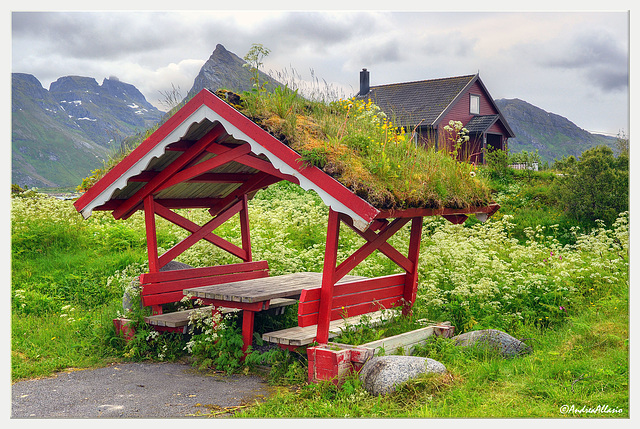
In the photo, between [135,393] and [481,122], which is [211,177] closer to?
[135,393]

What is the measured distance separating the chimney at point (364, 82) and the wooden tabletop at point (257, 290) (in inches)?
1047

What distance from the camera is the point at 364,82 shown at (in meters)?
33.2

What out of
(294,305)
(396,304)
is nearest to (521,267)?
(396,304)

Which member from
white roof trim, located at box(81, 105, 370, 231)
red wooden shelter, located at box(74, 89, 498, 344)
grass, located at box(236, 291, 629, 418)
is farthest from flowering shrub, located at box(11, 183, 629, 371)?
white roof trim, located at box(81, 105, 370, 231)

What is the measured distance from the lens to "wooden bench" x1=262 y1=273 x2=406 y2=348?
583 centimetres

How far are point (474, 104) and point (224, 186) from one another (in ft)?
84.9

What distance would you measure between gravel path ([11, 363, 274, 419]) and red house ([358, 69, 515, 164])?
2323 cm

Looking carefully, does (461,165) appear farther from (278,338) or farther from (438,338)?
(278,338)

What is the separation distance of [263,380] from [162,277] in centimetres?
222

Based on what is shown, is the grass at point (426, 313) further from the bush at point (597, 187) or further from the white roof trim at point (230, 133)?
the bush at point (597, 187)

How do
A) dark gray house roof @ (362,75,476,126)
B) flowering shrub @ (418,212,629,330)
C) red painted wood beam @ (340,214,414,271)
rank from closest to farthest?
red painted wood beam @ (340,214,414,271)
flowering shrub @ (418,212,629,330)
dark gray house roof @ (362,75,476,126)

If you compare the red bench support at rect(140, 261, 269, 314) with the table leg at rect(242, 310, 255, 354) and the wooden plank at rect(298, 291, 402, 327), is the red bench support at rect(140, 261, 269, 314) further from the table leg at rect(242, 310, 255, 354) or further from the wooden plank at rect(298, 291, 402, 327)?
the wooden plank at rect(298, 291, 402, 327)

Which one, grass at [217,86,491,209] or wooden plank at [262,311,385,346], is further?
wooden plank at [262,311,385,346]

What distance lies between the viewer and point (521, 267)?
8.83 m
